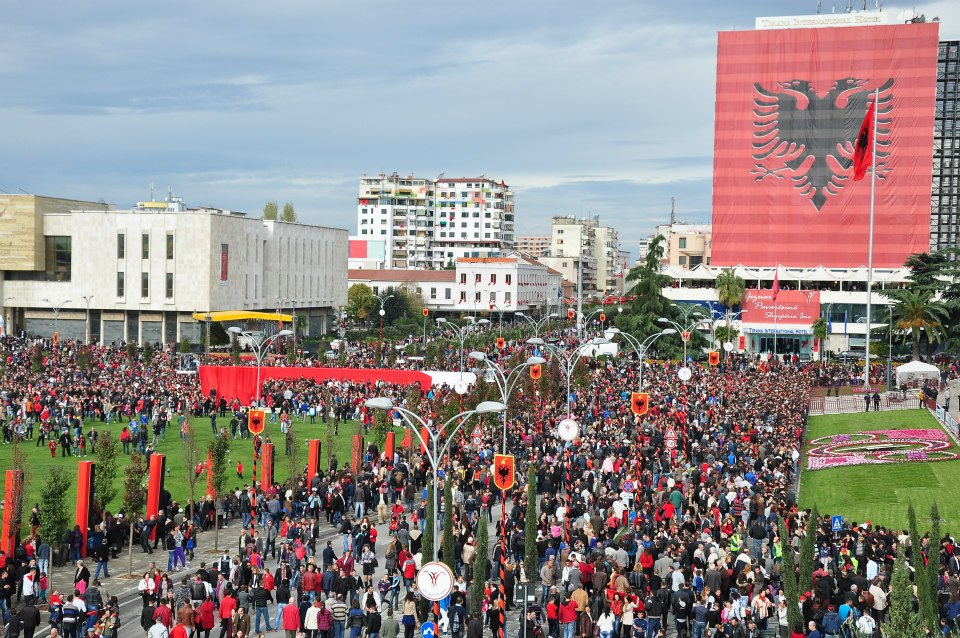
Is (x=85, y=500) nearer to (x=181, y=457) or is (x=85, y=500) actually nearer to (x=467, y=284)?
(x=181, y=457)

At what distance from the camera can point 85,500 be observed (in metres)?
24.8

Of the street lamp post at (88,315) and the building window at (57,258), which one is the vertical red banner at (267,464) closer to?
the street lamp post at (88,315)

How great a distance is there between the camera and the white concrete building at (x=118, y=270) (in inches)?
3332

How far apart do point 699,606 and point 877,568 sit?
4.13 m

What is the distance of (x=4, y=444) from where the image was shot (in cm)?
4028

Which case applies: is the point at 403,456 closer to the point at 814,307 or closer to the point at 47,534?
the point at 47,534

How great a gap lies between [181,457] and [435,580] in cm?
2425

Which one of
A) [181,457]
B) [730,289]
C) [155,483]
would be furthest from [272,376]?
[730,289]

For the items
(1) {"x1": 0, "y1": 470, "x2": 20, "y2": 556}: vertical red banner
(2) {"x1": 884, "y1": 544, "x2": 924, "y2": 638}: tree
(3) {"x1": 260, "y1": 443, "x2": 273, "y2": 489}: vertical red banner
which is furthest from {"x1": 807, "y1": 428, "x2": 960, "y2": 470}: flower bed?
(1) {"x1": 0, "y1": 470, "x2": 20, "y2": 556}: vertical red banner

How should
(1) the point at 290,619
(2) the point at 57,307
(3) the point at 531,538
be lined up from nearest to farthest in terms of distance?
(1) the point at 290,619
(3) the point at 531,538
(2) the point at 57,307

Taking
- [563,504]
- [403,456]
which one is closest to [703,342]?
[403,456]

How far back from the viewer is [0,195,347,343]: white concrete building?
3332 inches

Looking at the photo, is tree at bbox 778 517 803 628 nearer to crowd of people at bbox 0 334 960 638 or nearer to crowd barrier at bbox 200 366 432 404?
crowd of people at bbox 0 334 960 638

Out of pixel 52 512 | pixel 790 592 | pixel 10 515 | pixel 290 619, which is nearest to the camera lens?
pixel 790 592
